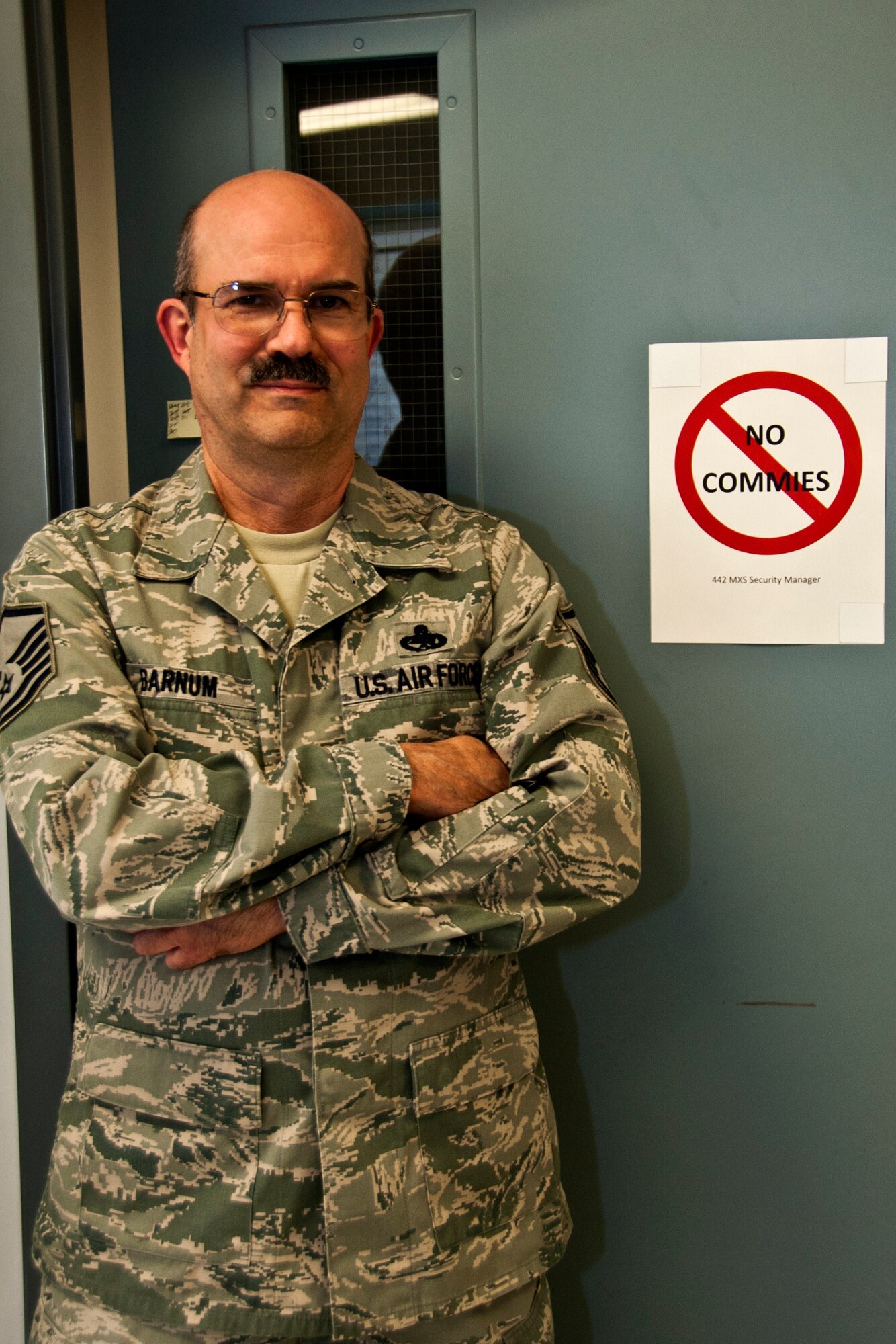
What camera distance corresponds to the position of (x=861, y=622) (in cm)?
162

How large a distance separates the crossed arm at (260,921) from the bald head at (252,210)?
0.68 m

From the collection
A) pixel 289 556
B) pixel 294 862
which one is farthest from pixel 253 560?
pixel 294 862

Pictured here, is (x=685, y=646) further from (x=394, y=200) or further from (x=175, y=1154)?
(x=175, y=1154)

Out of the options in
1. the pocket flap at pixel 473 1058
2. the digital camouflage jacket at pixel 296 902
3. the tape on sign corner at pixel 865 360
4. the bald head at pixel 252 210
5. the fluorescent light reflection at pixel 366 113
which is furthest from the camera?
the fluorescent light reflection at pixel 366 113

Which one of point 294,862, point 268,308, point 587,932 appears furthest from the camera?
point 587,932

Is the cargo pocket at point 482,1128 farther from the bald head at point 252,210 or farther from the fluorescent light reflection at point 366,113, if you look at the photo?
the fluorescent light reflection at point 366,113

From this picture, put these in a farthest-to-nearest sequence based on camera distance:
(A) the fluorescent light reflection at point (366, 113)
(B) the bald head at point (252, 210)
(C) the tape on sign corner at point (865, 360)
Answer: (A) the fluorescent light reflection at point (366, 113)
(C) the tape on sign corner at point (865, 360)
(B) the bald head at point (252, 210)

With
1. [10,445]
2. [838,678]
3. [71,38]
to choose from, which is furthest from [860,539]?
[71,38]

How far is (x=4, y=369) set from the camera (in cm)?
157

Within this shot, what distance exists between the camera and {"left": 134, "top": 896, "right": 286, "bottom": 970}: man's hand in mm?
1206

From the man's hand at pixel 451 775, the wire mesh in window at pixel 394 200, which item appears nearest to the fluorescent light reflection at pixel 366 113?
the wire mesh in window at pixel 394 200

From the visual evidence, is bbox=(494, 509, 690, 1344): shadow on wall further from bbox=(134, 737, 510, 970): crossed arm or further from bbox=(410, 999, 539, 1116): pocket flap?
bbox=(134, 737, 510, 970): crossed arm

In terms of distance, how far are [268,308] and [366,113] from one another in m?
0.57

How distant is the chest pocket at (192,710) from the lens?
1277mm
